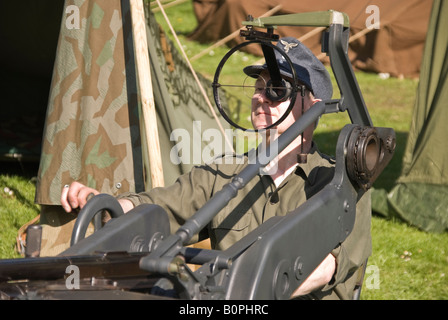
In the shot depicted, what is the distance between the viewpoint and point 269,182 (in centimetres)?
246

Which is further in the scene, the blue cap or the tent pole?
the tent pole

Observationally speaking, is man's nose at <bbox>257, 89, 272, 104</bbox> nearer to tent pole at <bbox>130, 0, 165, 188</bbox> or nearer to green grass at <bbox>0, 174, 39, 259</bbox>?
tent pole at <bbox>130, 0, 165, 188</bbox>

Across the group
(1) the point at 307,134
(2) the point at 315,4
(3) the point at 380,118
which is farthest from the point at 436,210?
(2) the point at 315,4

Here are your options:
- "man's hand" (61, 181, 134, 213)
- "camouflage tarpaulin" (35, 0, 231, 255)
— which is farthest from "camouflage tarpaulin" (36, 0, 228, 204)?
"man's hand" (61, 181, 134, 213)

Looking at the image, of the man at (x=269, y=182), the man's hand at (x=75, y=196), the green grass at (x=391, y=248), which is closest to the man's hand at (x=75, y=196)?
the man's hand at (x=75, y=196)

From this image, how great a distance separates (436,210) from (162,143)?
188 centimetres

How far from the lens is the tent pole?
402cm

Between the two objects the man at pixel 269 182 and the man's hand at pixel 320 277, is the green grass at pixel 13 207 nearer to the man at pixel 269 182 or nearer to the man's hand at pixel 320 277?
the man at pixel 269 182

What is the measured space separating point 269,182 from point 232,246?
0.73m

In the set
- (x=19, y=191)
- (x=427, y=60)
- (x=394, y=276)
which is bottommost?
(x=394, y=276)

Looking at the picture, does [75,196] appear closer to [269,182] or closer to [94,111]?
[269,182]
